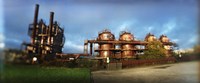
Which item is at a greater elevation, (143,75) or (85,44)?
(85,44)

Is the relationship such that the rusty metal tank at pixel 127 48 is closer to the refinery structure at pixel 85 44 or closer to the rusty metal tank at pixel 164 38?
the refinery structure at pixel 85 44

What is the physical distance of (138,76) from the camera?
4.56 feet

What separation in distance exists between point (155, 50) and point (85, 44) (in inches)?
13.6

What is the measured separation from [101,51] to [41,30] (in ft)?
1.01

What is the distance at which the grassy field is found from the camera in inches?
42.4

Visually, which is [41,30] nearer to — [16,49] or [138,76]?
[16,49]

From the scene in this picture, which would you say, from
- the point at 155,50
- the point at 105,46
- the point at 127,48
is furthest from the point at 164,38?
the point at 105,46

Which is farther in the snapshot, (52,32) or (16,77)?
(52,32)

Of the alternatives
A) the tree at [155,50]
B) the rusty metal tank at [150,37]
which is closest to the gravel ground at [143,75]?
the tree at [155,50]

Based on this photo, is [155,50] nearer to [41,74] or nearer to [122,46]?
[122,46]

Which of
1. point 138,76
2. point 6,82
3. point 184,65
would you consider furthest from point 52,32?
point 184,65

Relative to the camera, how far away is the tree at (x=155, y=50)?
1.28m

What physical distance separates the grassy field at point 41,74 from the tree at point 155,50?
1.07 ft

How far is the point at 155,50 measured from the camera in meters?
1.28
